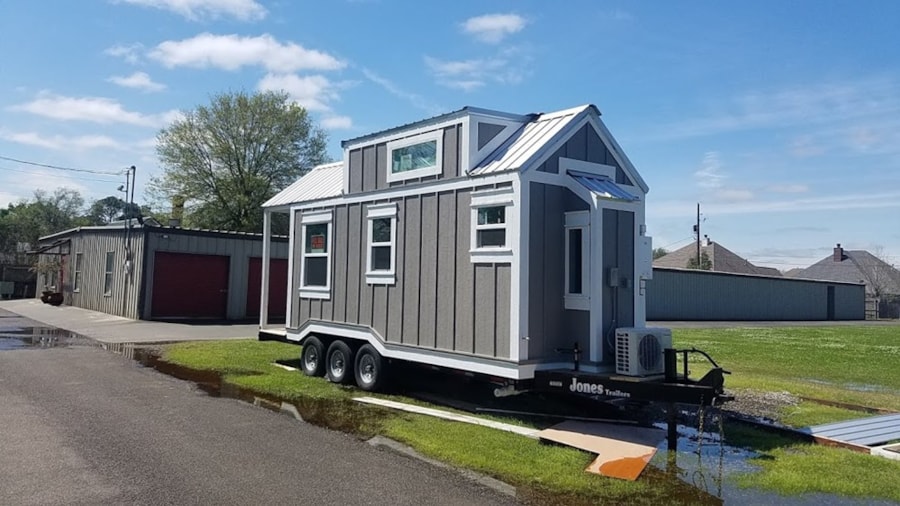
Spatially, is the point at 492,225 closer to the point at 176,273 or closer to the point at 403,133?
the point at 403,133

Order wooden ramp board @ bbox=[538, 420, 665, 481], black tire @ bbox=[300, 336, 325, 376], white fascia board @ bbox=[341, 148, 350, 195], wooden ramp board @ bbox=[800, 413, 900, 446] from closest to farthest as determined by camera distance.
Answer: wooden ramp board @ bbox=[538, 420, 665, 481]
wooden ramp board @ bbox=[800, 413, 900, 446]
white fascia board @ bbox=[341, 148, 350, 195]
black tire @ bbox=[300, 336, 325, 376]

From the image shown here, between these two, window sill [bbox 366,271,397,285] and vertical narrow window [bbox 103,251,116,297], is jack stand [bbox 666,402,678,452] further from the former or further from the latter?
vertical narrow window [bbox 103,251,116,297]

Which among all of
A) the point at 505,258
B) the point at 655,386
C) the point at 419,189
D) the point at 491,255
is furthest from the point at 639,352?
the point at 419,189

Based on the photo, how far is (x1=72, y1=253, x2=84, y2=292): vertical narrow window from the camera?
28.2 m

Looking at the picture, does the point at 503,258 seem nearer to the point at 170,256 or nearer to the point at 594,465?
the point at 594,465

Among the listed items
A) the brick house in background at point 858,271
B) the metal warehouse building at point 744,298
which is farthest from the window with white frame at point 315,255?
the brick house in background at point 858,271

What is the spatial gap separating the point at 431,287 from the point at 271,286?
59.3 ft

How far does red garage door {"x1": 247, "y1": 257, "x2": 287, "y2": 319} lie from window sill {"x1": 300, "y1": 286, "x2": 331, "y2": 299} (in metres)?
14.3

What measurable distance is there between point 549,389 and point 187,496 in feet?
12.9

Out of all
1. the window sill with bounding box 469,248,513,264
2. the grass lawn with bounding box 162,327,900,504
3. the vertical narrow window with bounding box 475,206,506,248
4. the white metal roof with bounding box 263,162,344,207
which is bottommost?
the grass lawn with bounding box 162,327,900,504

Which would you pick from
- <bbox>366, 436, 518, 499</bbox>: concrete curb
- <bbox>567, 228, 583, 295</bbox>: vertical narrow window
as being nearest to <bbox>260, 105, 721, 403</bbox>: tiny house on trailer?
<bbox>567, 228, 583, 295</bbox>: vertical narrow window

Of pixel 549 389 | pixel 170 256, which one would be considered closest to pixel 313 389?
pixel 549 389

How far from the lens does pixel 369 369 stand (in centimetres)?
1001

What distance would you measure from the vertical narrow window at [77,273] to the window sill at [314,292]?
20.6m
